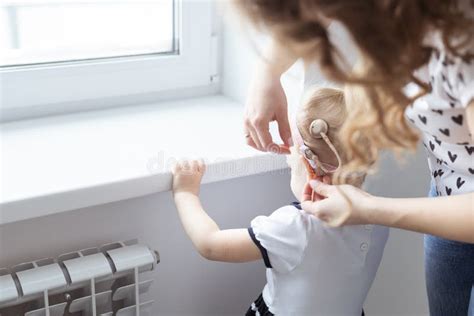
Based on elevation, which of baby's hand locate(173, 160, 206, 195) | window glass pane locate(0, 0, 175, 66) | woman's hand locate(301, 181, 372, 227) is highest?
window glass pane locate(0, 0, 175, 66)

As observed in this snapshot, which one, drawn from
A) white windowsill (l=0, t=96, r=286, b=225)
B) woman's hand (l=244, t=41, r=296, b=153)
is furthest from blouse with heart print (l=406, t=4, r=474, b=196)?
white windowsill (l=0, t=96, r=286, b=225)

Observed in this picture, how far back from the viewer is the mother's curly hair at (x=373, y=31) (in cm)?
59

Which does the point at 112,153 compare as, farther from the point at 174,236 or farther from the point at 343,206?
the point at 343,206

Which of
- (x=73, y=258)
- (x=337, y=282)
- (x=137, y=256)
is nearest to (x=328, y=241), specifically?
(x=337, y=282)

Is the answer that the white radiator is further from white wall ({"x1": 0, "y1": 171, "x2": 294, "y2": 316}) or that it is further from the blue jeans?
the blue jeans

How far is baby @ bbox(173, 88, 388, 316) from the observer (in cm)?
94

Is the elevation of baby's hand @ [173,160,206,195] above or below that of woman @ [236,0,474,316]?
below

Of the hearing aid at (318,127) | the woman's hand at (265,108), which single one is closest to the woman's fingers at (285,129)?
the woman's hand at (265,108)

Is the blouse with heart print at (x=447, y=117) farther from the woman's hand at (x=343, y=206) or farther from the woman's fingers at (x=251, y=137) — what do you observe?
the woman's fingers at (x=251, y=137)

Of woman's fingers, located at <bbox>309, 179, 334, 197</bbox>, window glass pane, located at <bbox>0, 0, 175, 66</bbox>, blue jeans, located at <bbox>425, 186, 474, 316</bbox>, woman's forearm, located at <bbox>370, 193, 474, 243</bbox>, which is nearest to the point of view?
woman's forearm, located at <bbox>370, 193, 474, 243</bbox>

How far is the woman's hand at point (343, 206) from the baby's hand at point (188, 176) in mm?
245

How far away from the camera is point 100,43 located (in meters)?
1.26

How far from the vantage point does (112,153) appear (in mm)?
1098

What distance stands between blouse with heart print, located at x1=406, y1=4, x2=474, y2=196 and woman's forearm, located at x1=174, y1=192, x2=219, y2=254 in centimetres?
34
